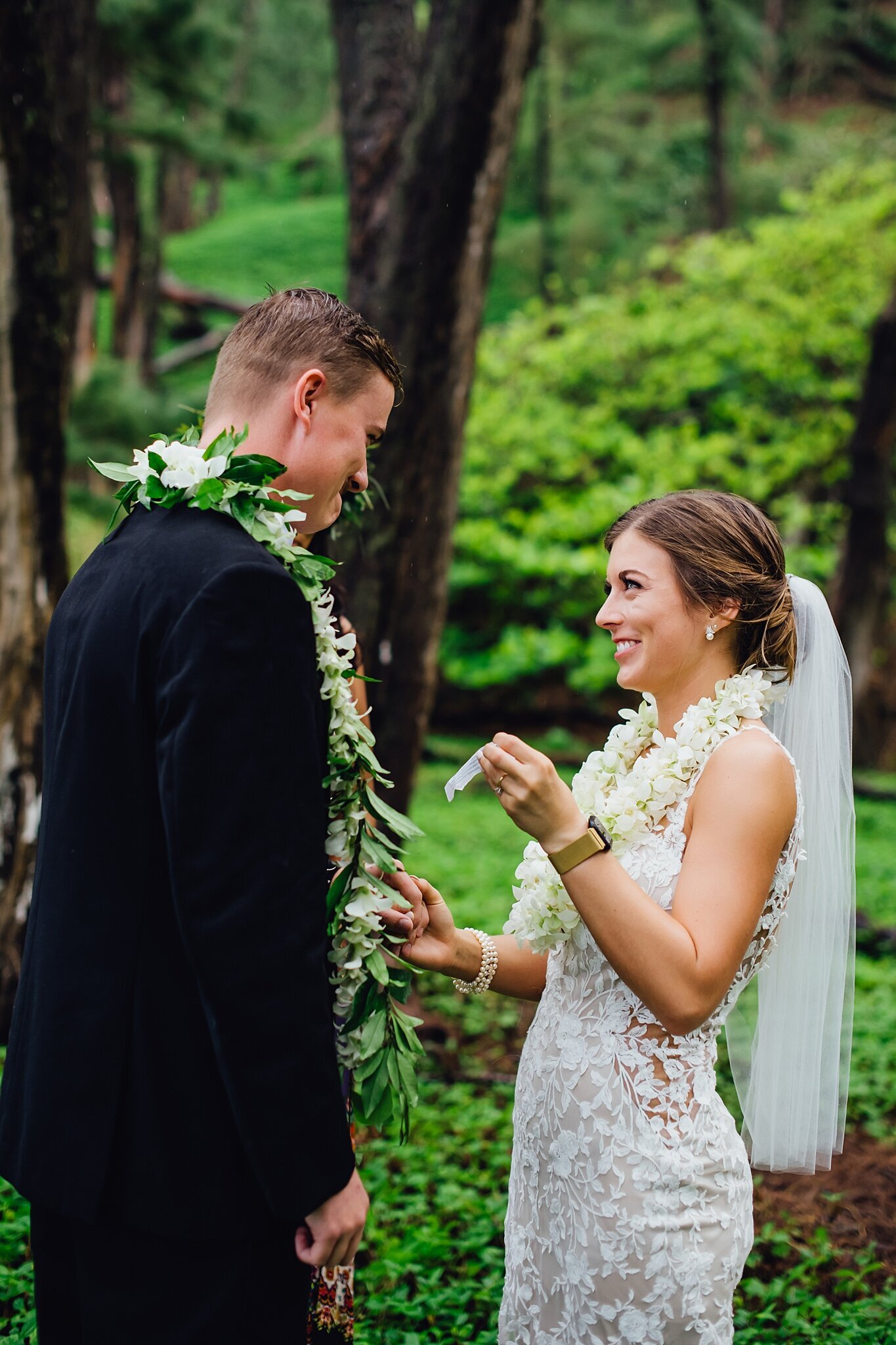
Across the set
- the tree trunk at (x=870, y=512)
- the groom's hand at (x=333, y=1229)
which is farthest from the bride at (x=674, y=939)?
the tree trunk at (x=870, y=512)

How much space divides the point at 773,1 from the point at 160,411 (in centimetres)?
1772

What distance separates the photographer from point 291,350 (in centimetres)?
198

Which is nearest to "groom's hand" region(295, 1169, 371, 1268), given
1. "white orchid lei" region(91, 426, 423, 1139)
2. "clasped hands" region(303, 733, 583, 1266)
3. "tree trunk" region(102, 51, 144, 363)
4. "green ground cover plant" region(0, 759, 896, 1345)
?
"clasped hands" region(303, 733, 583, 1266)

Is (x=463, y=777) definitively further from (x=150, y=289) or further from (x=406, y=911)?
(x=150, y=289)

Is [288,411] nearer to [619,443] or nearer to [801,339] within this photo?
[619,443]

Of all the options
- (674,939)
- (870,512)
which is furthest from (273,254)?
(674,939)

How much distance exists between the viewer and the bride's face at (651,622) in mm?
2279

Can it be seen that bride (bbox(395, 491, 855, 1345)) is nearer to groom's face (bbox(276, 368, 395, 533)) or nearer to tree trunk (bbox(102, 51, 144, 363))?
groom's face (bbox(276, 368, 395, 533))

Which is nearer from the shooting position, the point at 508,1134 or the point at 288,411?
the point at 288,411

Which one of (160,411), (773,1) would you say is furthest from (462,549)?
(773,1)

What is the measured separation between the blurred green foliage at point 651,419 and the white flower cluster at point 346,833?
9.79m

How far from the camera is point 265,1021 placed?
5.38 ft

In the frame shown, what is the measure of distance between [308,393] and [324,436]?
8cm

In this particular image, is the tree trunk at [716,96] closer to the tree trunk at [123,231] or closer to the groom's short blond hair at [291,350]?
the tree trunk at [123,231]
